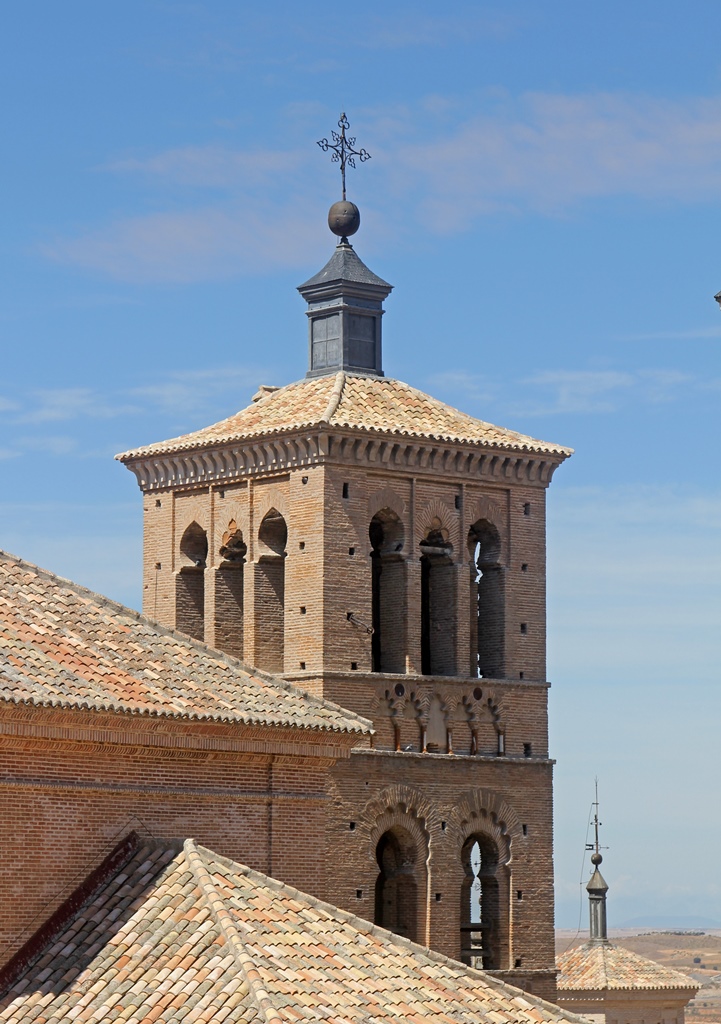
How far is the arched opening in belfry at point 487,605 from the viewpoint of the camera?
36.9 metres

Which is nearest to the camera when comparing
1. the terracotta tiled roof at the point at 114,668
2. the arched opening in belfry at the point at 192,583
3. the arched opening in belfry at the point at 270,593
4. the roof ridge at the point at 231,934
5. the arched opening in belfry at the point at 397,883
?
the roof ridge at the point at 231,934

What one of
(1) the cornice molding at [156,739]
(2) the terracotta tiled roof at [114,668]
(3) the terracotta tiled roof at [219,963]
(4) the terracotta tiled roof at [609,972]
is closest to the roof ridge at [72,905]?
(3) the terracotta tiled roof at [219,963]

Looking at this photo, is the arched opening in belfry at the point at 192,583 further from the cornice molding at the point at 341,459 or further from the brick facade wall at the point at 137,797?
the brick facade wall at the point at 137,797

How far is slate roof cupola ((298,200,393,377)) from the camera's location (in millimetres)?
36656

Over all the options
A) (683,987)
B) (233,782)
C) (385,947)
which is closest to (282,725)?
(233,782)

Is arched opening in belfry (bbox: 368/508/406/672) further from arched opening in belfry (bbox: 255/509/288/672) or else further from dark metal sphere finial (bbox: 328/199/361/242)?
dark metal sphere finial (bbox: 328/199/361/242)

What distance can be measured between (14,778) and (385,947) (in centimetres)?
342

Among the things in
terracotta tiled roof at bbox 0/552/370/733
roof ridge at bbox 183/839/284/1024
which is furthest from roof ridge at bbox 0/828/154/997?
terracotta tiled roof at bbox 0/552/370/733

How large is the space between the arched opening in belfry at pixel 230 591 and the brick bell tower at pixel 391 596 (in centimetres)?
3

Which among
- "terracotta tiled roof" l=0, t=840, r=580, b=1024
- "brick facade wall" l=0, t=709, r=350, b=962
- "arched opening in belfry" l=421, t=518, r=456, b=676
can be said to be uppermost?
"arched opening in belfry" l=421, t=518, r=456, b=676

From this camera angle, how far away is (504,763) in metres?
36.7

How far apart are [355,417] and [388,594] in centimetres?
255

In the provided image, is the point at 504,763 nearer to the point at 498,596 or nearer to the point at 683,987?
the point at 498,596

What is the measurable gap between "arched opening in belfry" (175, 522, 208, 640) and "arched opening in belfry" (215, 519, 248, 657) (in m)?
0.57
